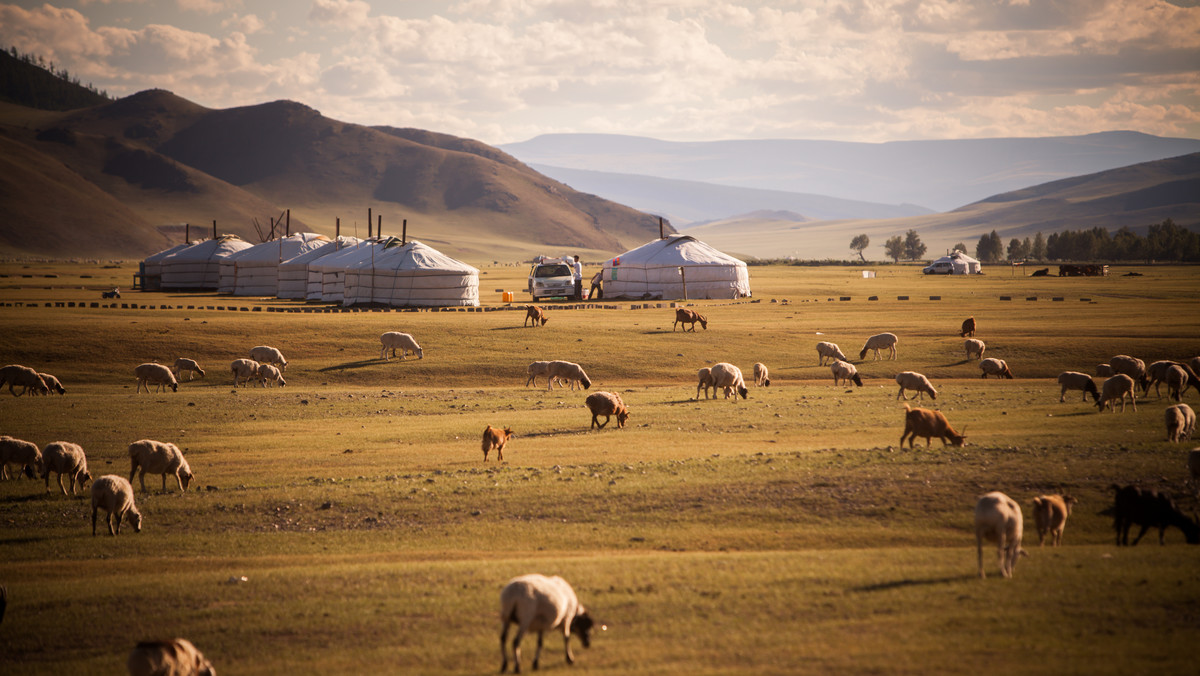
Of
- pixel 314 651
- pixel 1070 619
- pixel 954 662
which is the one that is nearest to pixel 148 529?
pixel 314 651

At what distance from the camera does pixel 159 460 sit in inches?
597

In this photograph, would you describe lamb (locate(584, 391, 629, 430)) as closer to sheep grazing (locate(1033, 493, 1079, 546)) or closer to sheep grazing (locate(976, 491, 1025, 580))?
sheep grazing (locate(1033, 493, 1079, 546))

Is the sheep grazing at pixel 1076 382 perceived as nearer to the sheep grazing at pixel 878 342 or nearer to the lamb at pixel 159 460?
the sheep grazing at pixel 878 342

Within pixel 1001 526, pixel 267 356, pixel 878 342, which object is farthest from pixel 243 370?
pixel 1001 526

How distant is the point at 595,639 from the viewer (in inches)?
340

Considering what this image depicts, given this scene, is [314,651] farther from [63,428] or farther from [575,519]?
[63,428]

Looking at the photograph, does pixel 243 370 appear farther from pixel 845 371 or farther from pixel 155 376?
pixel 845 371

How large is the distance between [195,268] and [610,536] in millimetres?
73289

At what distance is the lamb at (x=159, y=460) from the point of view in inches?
597

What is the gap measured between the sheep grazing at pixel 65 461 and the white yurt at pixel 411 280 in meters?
37.3

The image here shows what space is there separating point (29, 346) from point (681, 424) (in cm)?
2713

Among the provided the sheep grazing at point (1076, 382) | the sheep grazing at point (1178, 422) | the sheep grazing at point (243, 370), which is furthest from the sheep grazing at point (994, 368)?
the sheep grazing at point (243, 370)

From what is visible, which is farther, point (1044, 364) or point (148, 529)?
point (1044, 364)

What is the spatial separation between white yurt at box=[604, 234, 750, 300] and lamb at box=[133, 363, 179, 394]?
38181 millimetres
